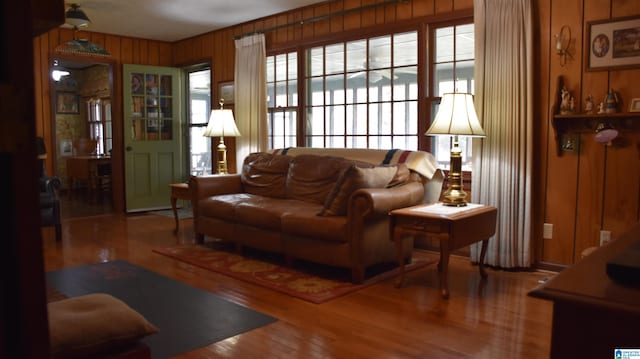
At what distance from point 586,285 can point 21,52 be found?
107 cm

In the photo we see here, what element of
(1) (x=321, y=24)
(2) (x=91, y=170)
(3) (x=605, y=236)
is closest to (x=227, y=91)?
(1) (x=321, y=24)

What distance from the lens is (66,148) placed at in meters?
10.5

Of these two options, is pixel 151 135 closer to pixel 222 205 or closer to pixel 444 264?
pixel 222 205

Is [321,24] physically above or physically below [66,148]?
above

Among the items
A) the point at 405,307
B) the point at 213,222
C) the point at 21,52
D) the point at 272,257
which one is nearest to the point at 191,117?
the point at 213,222

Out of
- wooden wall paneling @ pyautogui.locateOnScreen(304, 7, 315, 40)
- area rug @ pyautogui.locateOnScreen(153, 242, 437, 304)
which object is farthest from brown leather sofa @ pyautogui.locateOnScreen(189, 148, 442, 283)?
wooden wall paneling @ pyautogui.locateOnScreen(304, 7, 315, 40)

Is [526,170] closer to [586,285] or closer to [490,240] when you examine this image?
[490,240]

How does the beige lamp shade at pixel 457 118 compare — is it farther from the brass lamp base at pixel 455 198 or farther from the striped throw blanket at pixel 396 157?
the striped throw blanket at pixel 396 157

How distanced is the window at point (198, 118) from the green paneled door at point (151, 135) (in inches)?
6.7

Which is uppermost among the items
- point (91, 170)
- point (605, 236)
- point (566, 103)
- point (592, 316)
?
point (566, 103)

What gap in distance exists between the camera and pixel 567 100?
3791 millimetres

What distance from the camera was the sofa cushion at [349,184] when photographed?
3743 millimetres

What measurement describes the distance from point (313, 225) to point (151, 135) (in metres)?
4.32

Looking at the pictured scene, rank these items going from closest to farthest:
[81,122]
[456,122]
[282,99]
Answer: [456,122]
[282,99]
[81,122]
